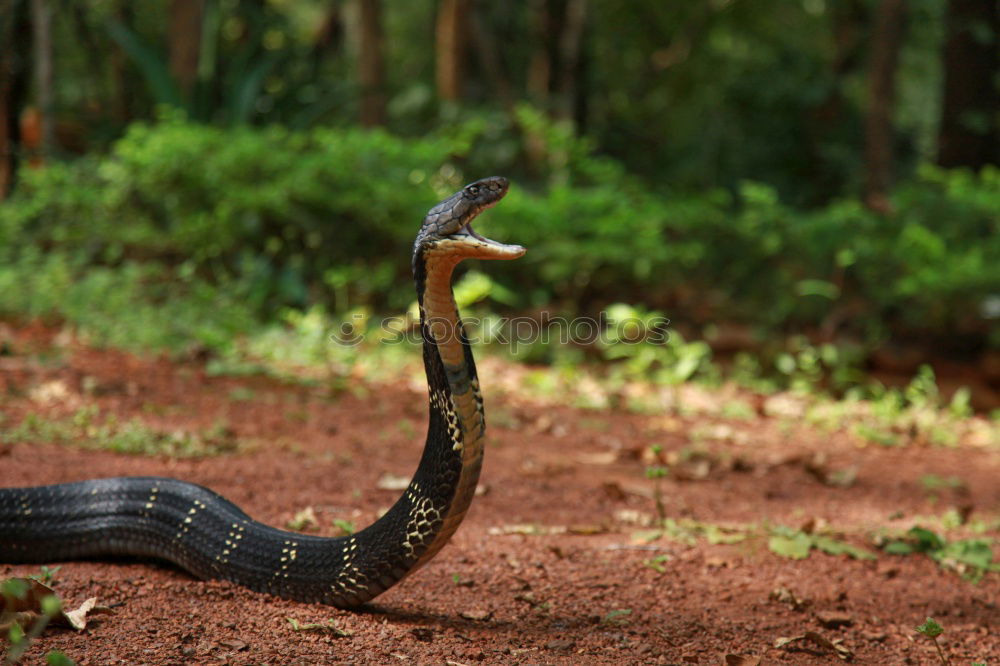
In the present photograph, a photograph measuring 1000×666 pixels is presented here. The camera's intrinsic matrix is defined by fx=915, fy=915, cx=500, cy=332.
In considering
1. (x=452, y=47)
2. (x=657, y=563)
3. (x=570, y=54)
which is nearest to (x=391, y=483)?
(x=657, y=563)

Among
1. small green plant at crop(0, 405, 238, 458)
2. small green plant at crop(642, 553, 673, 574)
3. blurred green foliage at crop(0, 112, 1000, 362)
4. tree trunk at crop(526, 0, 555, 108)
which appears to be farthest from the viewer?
tree trunk at crop(526, 0, 555, 108)

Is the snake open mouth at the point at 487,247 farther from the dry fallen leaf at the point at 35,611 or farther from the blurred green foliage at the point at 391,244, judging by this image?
the blurred green foliage at the point at 391,244

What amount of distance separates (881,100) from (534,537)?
6.51 m

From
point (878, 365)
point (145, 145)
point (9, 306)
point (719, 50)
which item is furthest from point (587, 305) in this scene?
point (719, 50)

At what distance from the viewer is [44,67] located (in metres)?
9.16

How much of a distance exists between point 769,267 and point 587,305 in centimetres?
154

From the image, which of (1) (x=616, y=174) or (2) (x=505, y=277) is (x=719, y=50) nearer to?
(1) (x=616, y=174)

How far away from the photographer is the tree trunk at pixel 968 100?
930 centimetres

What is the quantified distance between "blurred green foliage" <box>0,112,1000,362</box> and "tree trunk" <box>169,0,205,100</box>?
5.65 feet

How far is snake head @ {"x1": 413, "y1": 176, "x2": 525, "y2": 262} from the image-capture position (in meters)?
2.36

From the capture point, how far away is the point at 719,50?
15094 millimetres

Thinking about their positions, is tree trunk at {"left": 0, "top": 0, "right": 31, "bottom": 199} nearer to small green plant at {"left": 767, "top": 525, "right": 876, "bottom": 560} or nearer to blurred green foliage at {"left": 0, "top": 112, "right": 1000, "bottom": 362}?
blurred green foliage at {"left": 0, "top": 112, "right": 1000, "bottom": 362}

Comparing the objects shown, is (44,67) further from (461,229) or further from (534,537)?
(461,229)

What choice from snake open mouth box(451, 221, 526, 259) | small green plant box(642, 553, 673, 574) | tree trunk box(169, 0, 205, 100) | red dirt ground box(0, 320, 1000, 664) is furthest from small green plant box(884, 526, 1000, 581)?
tree trunk box(169, 0, 205, 100)
